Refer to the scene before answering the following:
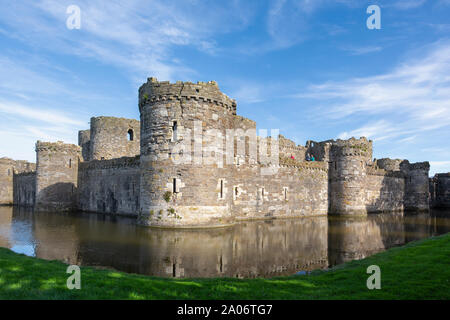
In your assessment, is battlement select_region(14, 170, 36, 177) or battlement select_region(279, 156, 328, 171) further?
battlement select_region(14, 170, 36, 177)

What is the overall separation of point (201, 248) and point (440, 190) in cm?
4878

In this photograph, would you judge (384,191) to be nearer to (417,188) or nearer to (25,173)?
(417,188)

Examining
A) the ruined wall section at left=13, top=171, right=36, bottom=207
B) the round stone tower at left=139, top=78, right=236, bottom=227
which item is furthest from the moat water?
the ruined wall section at left=13, top=171, right=36, bottom=207

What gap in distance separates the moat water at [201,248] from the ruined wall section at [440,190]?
3656 cm

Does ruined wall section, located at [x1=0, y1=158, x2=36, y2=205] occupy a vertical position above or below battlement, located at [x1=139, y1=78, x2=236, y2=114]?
below

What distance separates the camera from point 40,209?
29422 millimetres

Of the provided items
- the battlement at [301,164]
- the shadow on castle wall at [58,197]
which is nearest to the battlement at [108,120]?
the shadow on castle wall at [58,197]

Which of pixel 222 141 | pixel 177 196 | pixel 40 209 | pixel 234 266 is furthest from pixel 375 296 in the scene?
pixel 40 209

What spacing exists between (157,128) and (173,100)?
6.23 ft

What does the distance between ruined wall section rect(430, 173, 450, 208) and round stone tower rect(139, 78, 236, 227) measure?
41945 mm

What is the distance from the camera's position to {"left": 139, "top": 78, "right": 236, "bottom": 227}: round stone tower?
680 inches

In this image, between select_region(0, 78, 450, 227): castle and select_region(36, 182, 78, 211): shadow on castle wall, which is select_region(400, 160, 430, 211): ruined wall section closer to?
select_region(0, 78, 450, 227): castle

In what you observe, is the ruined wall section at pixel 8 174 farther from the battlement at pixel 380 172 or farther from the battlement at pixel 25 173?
the battlement at pixel 380 172
